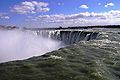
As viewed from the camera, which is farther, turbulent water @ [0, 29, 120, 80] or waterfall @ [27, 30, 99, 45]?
waterfall @ [27, 30, 99, 45]

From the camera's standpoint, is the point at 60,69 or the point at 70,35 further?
the point at 70,35

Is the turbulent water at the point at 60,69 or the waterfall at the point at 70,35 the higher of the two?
the turbulent water at the point at 60,69

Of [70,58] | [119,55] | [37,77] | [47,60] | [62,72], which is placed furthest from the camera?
[119,55]

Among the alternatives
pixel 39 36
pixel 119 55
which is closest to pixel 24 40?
pixel 39 36

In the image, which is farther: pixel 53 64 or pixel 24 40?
pixel 24 40

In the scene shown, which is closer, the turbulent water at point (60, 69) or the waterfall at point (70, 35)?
the turbulent water at point (60, 69)

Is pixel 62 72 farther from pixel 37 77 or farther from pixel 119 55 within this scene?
pixel 119 55

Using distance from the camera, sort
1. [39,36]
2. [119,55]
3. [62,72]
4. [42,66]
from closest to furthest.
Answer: [62,72]
[42,66]
[119,55]
[39,36]

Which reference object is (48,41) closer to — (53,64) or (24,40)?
(24,40)

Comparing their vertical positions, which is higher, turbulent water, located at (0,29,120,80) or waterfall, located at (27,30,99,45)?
turbulent water, located at (0,29,120,80)

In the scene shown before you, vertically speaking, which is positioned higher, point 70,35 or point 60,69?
point 60,69
